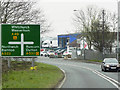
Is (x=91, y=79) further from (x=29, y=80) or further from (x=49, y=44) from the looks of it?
(x=49, y=44)

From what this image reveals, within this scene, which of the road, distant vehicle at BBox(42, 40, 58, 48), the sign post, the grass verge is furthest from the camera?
distant vehicle at BBox(42, 40, 58, 48)

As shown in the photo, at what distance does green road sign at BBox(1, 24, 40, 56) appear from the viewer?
777 inches

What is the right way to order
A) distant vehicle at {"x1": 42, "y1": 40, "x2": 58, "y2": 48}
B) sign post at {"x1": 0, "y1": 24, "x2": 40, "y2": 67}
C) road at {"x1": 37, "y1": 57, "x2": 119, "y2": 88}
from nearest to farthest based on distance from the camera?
road at {"x1": 37, "y1": 57, "x2": 119, "y2": 88} → sign post at {"x1": 0, "y1": 24, "x2": 40, "y2": 67} → distant vehicle at {"x1": 42, "y1": 40, "x2": 58, "y2": 48}

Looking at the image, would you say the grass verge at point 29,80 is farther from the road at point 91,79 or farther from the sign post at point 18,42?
the sign post at point 18,42

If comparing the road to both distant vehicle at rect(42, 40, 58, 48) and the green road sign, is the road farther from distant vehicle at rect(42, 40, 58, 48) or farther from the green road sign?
distant vehicle at rect(42, 40, 58, 48)

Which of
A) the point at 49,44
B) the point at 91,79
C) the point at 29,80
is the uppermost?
the point at 49,44

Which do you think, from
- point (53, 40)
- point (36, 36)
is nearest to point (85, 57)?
point (36, 36)

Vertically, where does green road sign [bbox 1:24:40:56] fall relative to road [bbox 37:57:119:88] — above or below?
above

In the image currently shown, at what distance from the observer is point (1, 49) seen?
19.6m

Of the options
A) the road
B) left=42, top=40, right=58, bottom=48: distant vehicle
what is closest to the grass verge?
the road

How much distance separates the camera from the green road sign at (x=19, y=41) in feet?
64.7

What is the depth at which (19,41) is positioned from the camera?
19766 mm

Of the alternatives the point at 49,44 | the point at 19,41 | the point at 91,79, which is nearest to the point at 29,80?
the point at 19,41

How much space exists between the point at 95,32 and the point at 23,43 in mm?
32422
